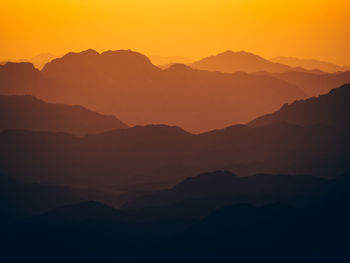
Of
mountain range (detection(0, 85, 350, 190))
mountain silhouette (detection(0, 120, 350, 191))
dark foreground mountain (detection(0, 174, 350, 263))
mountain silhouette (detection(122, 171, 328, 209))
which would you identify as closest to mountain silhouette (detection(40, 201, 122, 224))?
dark foreground mountain (detection(0, 174, 350, 263))

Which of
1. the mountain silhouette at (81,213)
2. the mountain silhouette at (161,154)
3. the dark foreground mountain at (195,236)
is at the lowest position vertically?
the dark foreground mountain at (195,236)

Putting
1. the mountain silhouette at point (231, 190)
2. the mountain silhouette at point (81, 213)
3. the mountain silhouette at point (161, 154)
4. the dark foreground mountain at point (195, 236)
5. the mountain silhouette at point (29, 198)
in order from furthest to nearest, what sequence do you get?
1. the mountain silhouette at point (161, 154)
2. the mountain silhouette at point (29, 198)
3. the mountain silhouette at point (231, 190)
4. the mountain silhouette at point (81, 213)
5. the dark foreground mountain at point (195, 236)

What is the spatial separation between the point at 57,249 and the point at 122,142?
271ft

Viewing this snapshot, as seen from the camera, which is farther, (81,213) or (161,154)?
(161,154)

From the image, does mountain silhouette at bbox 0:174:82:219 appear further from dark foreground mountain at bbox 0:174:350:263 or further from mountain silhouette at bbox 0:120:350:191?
dark foreground mountain at bbox 0:174:350:263

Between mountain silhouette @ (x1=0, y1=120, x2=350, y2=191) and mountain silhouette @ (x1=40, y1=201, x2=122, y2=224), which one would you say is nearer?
Answer: mountain silhouette @ (x1=40, y1=201, x2=122, y2=224)

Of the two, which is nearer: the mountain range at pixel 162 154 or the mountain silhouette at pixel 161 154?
the mountain silhouette at pixel 161 154

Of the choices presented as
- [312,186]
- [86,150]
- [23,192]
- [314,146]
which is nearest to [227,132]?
[314,146]

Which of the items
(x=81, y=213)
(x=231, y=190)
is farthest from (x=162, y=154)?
(x=81, y=213)

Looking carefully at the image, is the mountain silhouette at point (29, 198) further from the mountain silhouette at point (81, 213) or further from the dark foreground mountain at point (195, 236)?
the dark foreground mountain at point (195, 236)

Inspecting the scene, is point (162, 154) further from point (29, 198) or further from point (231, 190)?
point (231, 190)

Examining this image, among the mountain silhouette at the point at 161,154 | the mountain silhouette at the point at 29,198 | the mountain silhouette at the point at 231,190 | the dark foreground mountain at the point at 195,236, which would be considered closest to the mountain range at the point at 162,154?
the mountain silhouette at the point at 161,154

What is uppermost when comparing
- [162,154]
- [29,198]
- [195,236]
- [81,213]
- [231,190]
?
[162,154]

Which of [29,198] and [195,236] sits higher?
[29,198]
